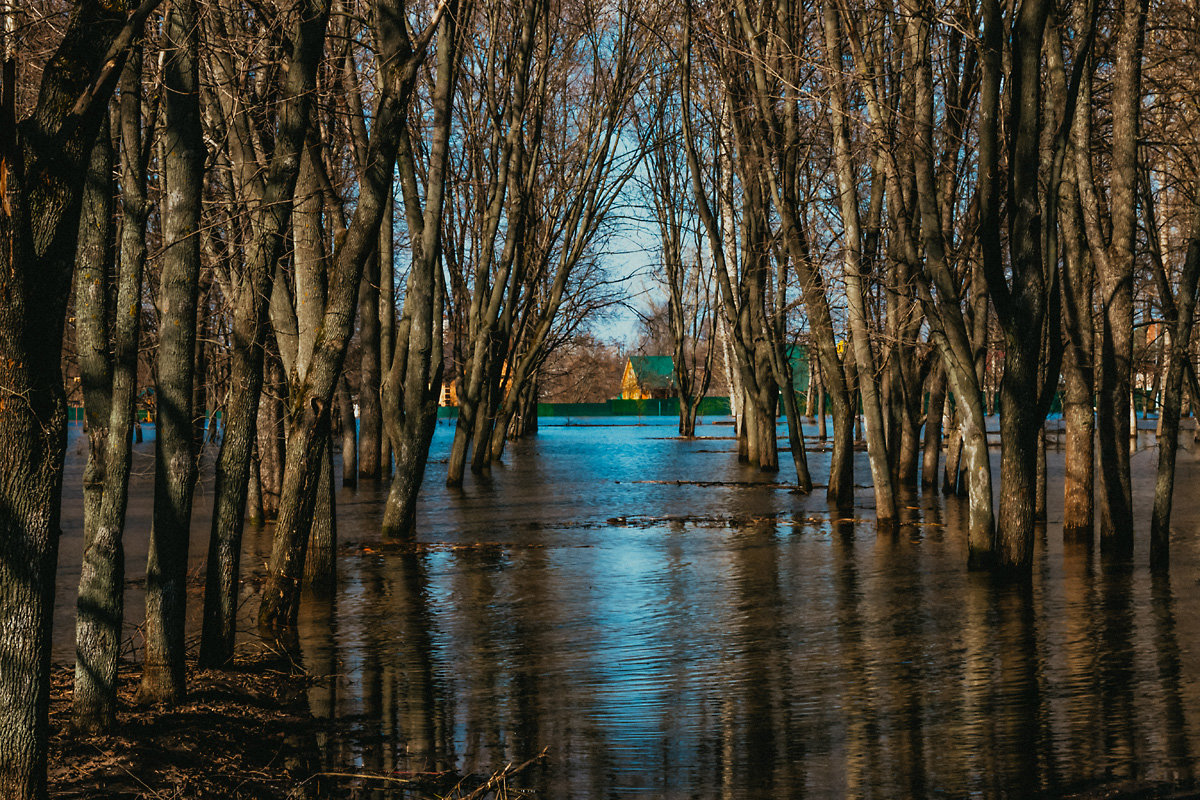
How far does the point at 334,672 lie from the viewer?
7.90 meters

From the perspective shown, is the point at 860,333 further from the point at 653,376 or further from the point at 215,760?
the point at 653,376

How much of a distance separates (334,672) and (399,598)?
314 cm

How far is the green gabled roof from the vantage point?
3796 inches

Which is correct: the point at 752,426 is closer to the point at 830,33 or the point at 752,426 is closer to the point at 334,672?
the point at 830,33

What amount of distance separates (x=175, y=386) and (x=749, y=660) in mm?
4305

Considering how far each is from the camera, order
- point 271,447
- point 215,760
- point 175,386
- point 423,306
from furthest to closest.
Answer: point 271,447 < point 423,306 < point 175,386 < point 215,760

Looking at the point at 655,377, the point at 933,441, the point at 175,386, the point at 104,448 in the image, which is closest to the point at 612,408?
the point at 655,377

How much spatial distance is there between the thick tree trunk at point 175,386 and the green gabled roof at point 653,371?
282ft

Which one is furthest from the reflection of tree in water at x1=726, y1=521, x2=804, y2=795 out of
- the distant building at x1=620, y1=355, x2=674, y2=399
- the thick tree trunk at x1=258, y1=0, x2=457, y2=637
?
the distant building at x1=620, y1=355, x2=674, y2=399

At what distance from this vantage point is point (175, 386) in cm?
618

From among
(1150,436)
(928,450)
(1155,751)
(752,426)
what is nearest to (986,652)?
(1155,751)

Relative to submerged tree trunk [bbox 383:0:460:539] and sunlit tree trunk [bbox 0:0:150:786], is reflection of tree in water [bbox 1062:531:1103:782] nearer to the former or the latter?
sunlit tree trunk [bbox 0:0:150:786]

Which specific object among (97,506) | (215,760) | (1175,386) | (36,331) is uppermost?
(36,331)

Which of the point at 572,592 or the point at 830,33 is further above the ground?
the point at 830,33
